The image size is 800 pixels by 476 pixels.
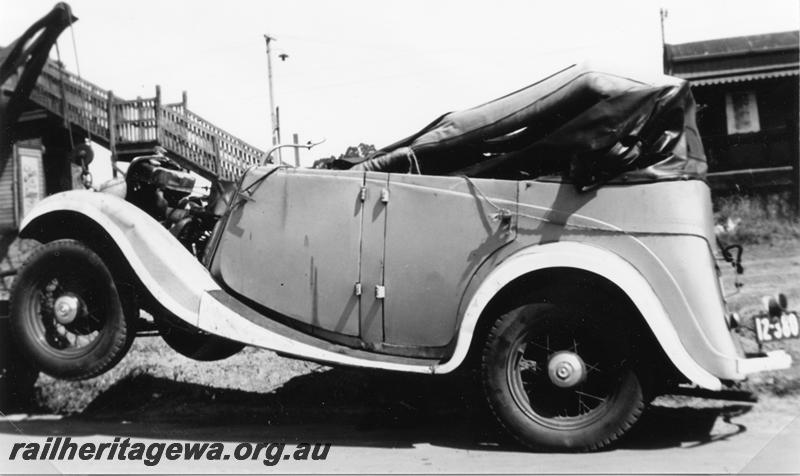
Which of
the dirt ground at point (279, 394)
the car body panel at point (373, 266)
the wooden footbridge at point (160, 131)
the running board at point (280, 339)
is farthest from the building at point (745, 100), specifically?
the running board at point (280, 339)

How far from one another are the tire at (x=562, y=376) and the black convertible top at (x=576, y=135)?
2.55 feet

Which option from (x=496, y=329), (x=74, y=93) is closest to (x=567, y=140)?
(x=496, y=329)

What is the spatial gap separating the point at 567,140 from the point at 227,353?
287 cm

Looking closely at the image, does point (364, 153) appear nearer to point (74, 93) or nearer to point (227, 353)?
point (227, 353)

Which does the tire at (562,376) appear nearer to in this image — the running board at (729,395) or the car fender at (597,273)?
the car fender at (597,273)

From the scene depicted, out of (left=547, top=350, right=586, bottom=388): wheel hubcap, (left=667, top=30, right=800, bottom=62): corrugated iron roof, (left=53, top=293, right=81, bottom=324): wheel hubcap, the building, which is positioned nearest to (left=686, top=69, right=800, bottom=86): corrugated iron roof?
the building

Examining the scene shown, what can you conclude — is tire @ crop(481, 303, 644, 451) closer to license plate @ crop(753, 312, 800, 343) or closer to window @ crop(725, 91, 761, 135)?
license plate @ crop(753, 312, 800, 343)

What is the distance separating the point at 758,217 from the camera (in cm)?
941

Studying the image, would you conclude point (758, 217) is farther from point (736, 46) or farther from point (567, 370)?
point (567, 370)

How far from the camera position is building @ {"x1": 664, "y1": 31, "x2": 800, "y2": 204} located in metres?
12.7

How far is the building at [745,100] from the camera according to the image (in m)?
12.7

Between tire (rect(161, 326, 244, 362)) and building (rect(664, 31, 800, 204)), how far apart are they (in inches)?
420

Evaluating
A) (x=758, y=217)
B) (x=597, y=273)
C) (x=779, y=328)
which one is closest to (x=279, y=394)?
(x=597, y=273)

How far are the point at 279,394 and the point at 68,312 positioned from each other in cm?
163
